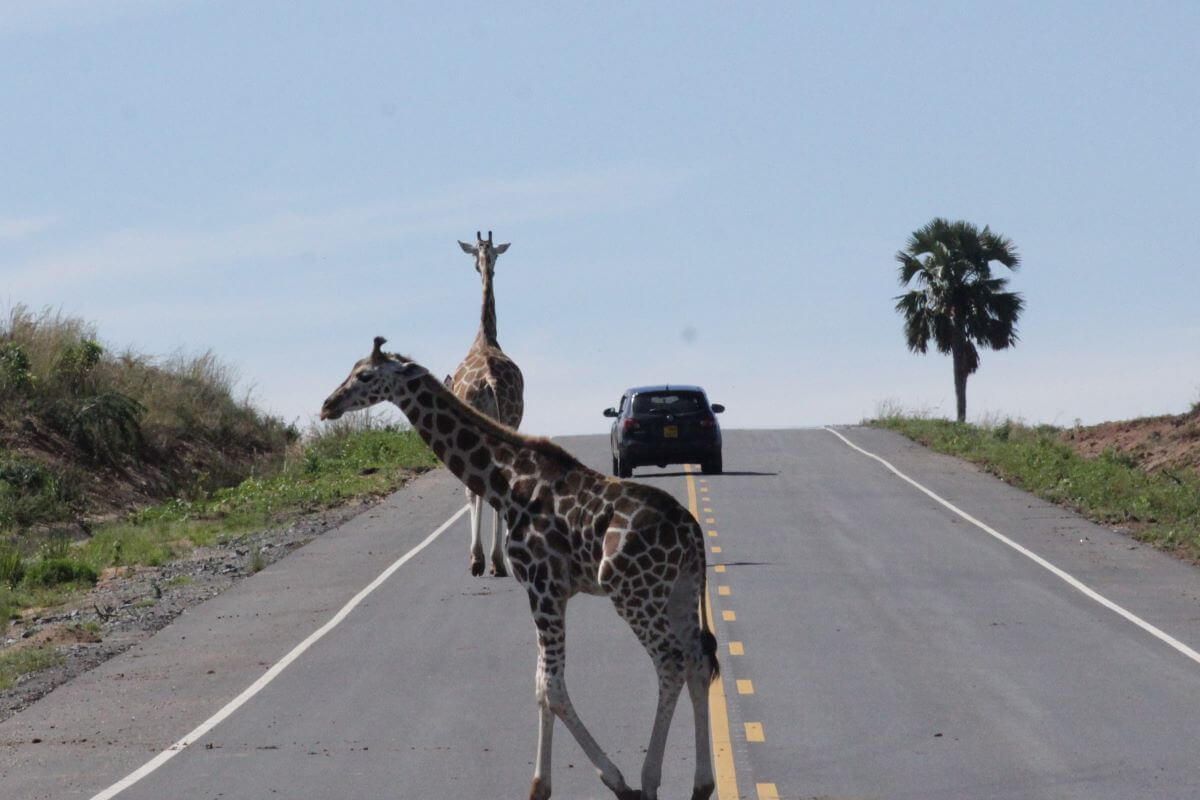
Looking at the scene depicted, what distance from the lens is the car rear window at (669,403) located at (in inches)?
1462

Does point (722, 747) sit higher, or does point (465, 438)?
point (465, 438)

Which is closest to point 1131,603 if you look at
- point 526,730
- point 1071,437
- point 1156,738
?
point 1156,738

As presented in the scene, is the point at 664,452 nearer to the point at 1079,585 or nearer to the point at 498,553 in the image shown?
the point at 498,553

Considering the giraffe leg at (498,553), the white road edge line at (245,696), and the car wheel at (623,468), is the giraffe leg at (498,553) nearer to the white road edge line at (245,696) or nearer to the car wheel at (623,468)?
the white road edge line at (245,696)

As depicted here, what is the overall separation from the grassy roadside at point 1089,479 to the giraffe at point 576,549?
16.7m

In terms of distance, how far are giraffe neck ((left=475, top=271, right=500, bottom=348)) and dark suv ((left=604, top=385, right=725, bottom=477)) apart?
1200cm

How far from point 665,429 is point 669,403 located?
59 cm

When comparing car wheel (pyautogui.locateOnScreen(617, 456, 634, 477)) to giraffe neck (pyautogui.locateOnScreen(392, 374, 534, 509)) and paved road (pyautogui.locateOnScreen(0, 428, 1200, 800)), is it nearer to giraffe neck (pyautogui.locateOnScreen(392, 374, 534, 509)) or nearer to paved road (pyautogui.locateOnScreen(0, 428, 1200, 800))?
paved road (pyautogui.locateOnScreen(0, 428, 1200, 800))

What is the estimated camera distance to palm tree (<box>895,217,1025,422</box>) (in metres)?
63.6

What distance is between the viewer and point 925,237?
64062mm

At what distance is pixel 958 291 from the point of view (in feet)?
209

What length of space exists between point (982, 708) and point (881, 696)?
0.89 m

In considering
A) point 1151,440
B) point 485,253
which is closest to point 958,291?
point 1151,440

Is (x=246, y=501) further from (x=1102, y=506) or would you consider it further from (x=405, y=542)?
(x=1102, y=506)
